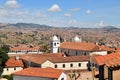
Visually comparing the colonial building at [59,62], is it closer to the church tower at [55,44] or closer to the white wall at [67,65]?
the white wall at [67,65]

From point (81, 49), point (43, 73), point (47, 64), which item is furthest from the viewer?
point (81, 49)

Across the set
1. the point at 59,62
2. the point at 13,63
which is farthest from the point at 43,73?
the point at 13,63

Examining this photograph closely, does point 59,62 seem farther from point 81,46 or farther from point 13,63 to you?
point 81,46

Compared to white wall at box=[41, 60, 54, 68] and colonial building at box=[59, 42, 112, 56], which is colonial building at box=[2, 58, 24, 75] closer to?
white wall at box=[41, 60, 54, 68]

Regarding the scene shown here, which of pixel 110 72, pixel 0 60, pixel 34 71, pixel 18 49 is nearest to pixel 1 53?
pixel 0 60

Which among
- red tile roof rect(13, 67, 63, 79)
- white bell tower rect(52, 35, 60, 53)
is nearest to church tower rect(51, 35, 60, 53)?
white bell tower rect(52, 35, 60, 53)

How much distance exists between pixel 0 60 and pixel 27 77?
14.2 m

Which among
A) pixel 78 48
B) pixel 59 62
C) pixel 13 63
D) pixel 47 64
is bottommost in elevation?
Answer: pixel 13 63

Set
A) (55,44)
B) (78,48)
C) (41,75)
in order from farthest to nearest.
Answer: (55,44)
(78,48)
(41,75)

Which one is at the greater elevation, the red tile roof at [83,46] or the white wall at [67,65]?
the red tile roof at [83,46]

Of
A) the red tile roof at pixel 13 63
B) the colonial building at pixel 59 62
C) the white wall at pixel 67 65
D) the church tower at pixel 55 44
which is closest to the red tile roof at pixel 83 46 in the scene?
the church tower at pixel 55 44

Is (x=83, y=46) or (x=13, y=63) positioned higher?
(x=83, y=46)

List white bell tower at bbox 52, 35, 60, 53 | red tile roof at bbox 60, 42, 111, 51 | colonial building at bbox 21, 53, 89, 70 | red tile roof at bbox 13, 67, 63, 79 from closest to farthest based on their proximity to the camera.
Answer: red tile roof at bbox 13, 67, 63, 79, colonial building at bbox 21, 53, 89, 70, red tile roof at bbox 60, 42, 111, 51, white bell tower at bbox 52, 35, 60, 53

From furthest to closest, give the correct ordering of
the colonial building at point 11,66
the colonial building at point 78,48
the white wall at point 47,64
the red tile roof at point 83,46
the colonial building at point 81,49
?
1. the red tile roof at point 83,46
2. the colonial building at point 78,48
3. the colonial building at point 81,49
4. the colonial building at point 11,66
5. the white wall at point 47,64
